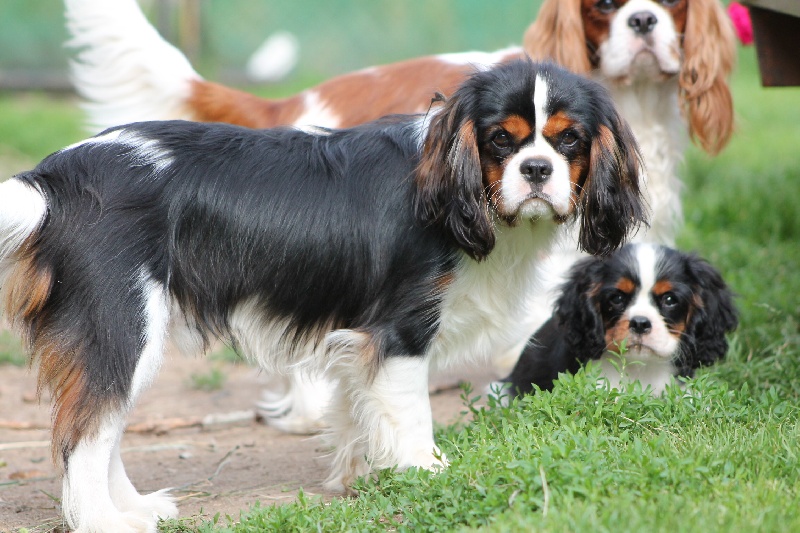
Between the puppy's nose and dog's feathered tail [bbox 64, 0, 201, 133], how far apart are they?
2544 mm

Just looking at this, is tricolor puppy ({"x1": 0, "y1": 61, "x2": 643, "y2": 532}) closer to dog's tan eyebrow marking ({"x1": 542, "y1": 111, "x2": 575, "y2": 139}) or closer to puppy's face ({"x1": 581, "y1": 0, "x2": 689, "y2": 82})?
dog's tan eyebrow marking ({"x1": 542, "y1": 111, "x2": 575, "y2": 139})

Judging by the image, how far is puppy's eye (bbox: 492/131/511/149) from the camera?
3.63 meters

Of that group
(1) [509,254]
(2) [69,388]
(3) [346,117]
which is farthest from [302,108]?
(2) [69,388]

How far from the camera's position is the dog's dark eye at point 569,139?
144 inches

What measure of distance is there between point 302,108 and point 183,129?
1.62m

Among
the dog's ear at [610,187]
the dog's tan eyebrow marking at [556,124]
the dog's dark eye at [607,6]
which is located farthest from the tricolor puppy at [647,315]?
the dog's dark eye at [607,6]

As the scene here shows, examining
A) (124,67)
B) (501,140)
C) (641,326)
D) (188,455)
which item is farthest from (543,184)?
(124,67)

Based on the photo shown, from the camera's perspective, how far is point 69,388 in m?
3.49

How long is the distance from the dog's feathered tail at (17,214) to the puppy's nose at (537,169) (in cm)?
167

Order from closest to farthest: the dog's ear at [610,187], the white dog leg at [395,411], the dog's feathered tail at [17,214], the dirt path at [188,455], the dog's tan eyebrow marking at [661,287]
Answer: the dog's feathered tail at [17,214] → the dog's ear at [610,187] → the white dog leg at [395,411] → the dirt path at [188,455] → the dog's tan eyebrow marking at [661,287]

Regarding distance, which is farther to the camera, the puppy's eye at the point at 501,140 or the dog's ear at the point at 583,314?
the dog's ear at the point at 583,314

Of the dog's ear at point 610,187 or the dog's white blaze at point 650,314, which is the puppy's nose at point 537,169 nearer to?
the dog's ear at point 610,187

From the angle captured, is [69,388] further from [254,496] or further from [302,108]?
[302,108]

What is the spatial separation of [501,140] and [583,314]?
1.28 metres
